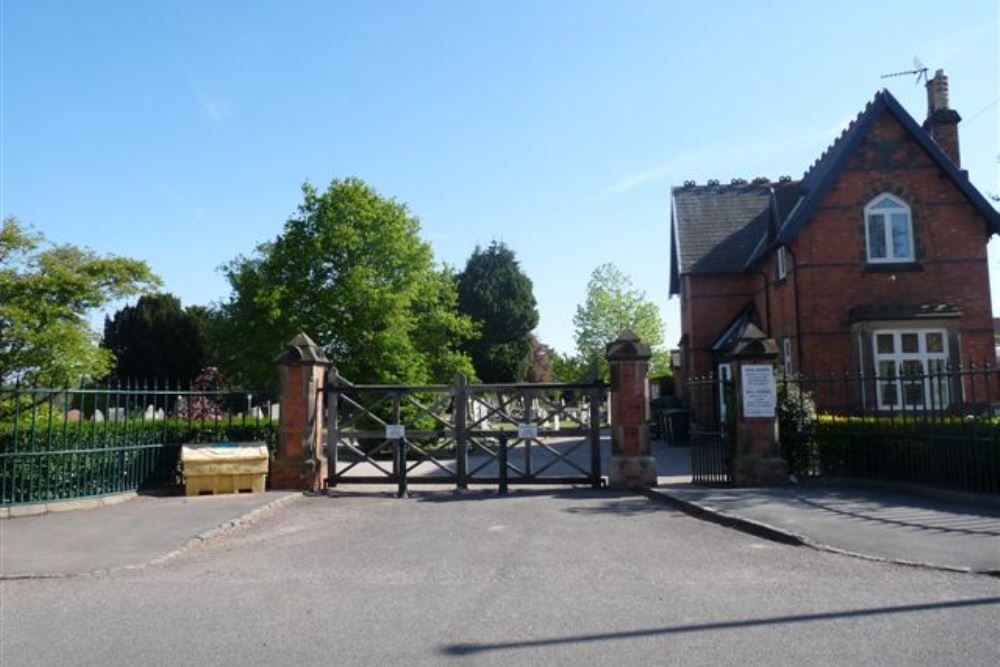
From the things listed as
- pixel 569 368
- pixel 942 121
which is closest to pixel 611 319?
pixel 569 368

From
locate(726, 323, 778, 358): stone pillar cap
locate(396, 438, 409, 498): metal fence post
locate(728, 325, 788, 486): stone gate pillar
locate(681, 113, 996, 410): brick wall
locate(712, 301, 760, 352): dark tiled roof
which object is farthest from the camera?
locate(712, 301, 760, 352): dark tiled roof

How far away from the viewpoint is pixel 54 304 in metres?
18.1

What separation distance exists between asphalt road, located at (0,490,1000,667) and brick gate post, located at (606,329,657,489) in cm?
392

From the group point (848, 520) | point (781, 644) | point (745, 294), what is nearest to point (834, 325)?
point (745, 294)

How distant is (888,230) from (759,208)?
8.79 m

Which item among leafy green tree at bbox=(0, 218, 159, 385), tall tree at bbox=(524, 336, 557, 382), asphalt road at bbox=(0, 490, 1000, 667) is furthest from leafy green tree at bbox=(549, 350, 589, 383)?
asphalt road at bbox=(0, 490, 1000, 667)

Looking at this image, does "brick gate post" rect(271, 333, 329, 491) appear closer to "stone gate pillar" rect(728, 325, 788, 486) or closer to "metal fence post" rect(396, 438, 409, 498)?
"metal fence post" rect(396, 438, 409, 498)

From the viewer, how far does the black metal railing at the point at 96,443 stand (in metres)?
10.9

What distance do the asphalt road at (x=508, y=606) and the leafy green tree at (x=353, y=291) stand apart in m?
16.5

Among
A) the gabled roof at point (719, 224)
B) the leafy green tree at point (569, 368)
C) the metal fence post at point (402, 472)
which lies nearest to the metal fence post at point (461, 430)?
the metal fence post at point (402, 472)

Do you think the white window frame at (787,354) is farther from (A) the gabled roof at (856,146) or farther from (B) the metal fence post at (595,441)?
(B) the metal fence post at (595,441)

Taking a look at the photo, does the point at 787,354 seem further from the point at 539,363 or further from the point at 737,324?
the point at 539,363

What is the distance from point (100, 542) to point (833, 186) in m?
19.3

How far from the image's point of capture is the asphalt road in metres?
4.84
